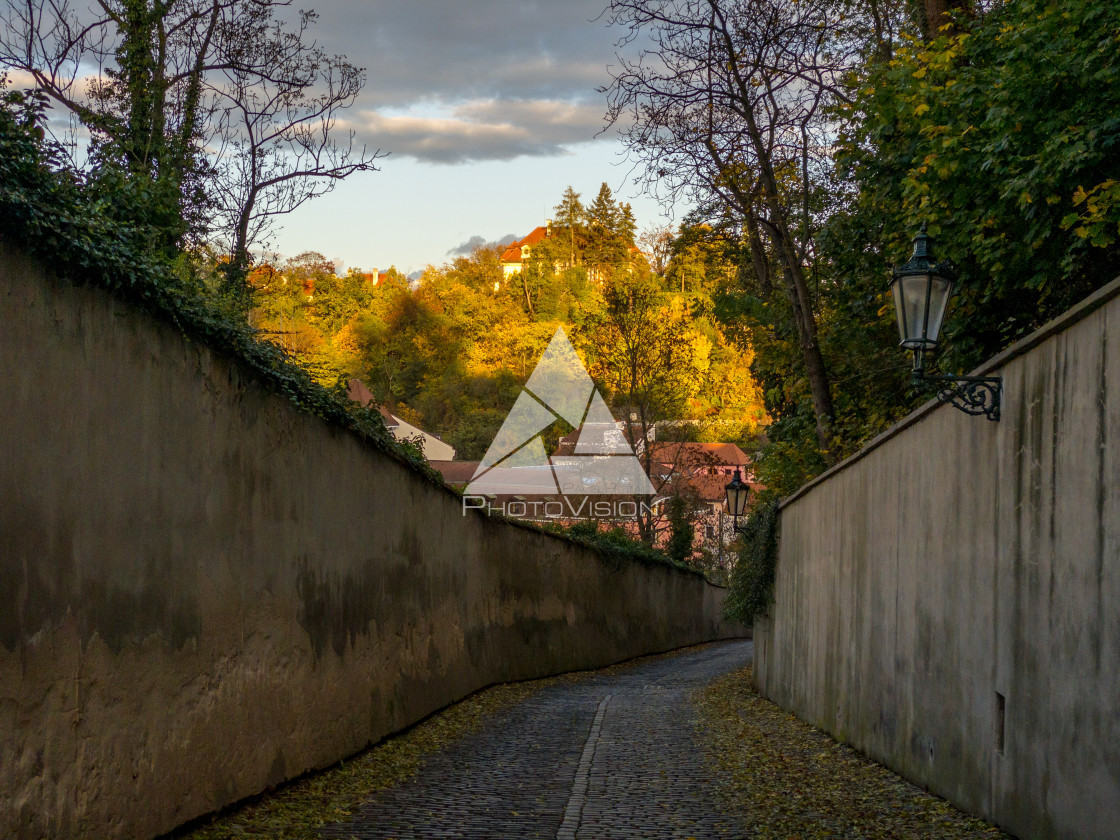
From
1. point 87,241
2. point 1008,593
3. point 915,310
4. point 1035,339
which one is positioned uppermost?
point 915,310

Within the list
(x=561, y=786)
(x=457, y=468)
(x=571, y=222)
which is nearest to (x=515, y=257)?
(x=571, y=222)

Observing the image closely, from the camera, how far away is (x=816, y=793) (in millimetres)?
7207

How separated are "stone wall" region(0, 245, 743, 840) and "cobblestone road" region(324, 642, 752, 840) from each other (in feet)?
2.90

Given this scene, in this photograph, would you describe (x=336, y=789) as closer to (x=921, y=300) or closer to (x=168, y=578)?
(x=168, y=578)

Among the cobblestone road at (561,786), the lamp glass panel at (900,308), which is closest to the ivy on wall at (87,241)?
the cobblestone road at (561,786)

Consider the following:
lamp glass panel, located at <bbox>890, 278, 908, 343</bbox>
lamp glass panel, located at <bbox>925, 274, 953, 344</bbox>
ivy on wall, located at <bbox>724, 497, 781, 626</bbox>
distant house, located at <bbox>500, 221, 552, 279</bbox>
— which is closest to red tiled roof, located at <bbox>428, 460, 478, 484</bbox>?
distant house, located at <bbox>500, 221, 552, 279</bbox>

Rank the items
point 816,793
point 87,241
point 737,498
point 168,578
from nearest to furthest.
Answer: point 87,241, point 168,578, point 816,793, point 737,498

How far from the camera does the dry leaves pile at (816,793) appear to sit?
5957 millimetres

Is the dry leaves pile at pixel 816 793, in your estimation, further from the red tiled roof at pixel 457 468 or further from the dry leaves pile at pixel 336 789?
the red tiled roof at pixel 457 468

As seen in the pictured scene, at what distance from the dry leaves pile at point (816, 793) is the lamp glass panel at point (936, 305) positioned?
293 cm

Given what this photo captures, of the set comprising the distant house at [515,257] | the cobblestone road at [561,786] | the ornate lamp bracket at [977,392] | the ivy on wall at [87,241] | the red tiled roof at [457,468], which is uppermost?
the distant house at [515,257]

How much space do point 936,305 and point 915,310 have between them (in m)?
0.13

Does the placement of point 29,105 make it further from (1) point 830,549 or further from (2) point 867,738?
(1) point 830,549

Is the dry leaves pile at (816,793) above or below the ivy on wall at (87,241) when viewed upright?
below
